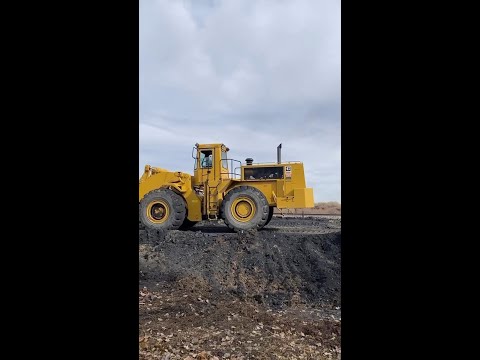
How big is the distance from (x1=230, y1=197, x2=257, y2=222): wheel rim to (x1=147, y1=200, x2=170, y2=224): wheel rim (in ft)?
8.36

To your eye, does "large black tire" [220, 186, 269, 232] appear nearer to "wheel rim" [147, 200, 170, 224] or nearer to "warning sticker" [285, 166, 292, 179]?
"warning sticker" [285, 166, 292, 179]

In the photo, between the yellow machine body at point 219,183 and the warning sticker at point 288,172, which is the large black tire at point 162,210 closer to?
the yellow machine body at point 219,183

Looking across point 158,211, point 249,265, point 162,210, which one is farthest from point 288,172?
point 158,211

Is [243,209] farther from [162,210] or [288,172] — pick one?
[162,210]

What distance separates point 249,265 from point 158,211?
15.5ft

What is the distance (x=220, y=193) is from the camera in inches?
428

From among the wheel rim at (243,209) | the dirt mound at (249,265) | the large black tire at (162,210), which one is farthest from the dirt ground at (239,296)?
the wheel rim at (243,209)

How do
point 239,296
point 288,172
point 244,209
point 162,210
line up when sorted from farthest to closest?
1. point 288,172
2. point 162,210
3. point 244,209
4. point 239,296

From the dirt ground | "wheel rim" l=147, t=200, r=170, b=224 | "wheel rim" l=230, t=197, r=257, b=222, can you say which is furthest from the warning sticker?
"wheel rim" l=147, t=200, r=170, b=224

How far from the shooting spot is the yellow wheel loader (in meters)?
10.2
